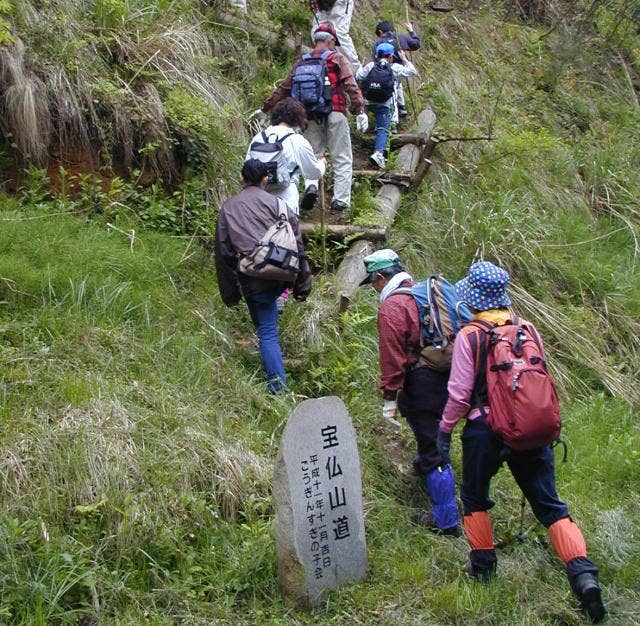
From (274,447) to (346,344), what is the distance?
1.77 metres

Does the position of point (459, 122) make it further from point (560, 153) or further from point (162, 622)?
point (162, 622)

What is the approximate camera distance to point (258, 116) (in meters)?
9.80

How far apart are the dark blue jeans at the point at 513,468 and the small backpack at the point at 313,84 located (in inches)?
190

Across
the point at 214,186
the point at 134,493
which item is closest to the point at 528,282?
the point at 214,186

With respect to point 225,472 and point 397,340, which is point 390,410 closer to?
point 397,340

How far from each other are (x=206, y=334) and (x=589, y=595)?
3.61 metres

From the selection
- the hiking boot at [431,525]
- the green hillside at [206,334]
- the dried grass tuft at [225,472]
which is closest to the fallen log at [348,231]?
the green hillside at [206,334]

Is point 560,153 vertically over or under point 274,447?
under

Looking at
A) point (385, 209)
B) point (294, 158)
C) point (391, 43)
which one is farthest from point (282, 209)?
point (391, 43)

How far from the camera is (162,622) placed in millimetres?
4508

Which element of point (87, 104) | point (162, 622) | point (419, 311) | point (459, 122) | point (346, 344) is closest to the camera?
point (162, 622)

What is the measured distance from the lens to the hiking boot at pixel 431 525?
5824 millimetres

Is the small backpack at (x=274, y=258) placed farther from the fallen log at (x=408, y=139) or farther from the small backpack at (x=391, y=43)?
the small backpack at (x=391, y=43)

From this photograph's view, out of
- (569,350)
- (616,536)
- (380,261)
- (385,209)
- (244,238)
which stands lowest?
(569,350)
